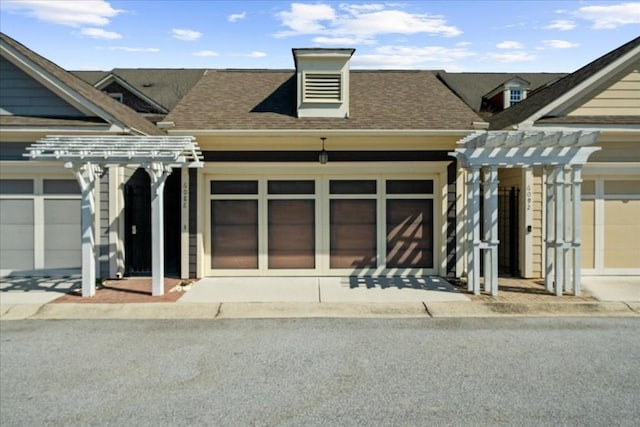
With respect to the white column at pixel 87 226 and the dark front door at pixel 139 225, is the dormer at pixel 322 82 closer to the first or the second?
the dark front door at pixel 139 225

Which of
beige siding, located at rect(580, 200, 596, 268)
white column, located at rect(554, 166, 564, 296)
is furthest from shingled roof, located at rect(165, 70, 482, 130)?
beige siding, located at rect(580, 200, 596, 268)

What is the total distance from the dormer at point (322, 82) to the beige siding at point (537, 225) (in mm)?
4425

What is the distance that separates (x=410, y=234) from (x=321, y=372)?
20.5 ft

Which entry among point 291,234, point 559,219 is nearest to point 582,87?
point 559,219

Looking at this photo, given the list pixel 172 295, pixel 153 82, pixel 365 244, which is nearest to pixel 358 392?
pixel 172 295

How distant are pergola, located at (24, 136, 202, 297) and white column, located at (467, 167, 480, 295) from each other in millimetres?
5345

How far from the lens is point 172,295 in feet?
31.6

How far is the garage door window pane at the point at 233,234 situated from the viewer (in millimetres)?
11586

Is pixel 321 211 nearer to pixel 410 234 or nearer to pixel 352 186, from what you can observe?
pixel 352 186

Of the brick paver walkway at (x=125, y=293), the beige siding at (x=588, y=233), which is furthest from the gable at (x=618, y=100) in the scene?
the brick paver walkway at (x=125, y=293)

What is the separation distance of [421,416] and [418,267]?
7103mm

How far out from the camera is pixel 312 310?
343 inches

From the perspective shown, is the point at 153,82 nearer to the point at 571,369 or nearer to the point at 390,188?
the point at 390,188

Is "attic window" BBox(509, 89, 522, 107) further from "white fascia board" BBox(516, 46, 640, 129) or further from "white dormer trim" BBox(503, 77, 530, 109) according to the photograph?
"white fascia board" BBox(516, 46, 640, 129)
